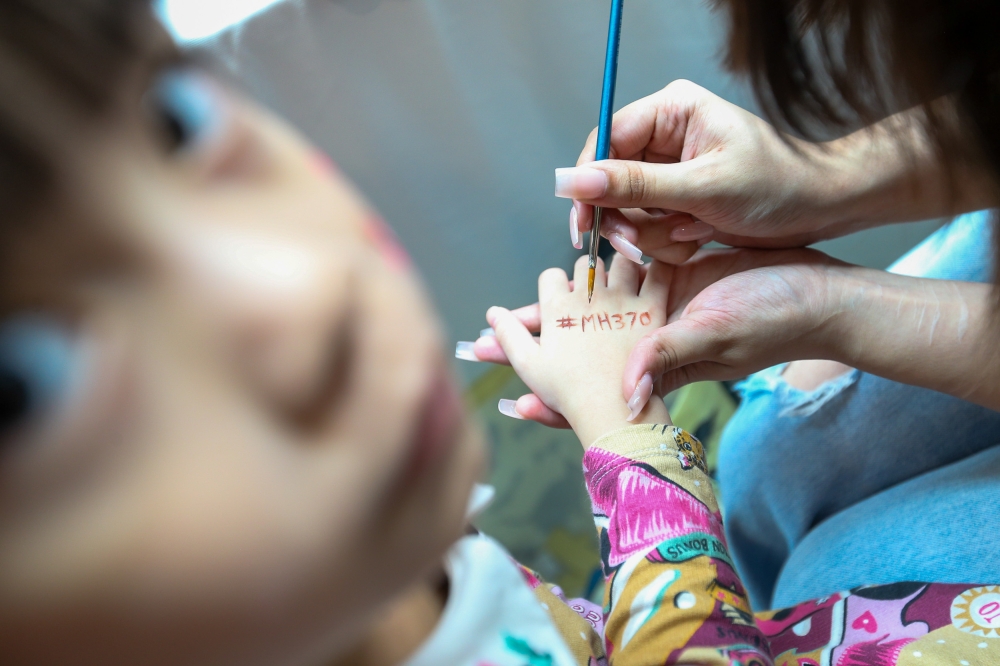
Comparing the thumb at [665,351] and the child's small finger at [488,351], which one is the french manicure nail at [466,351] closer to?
the child's small finger at [488,351]

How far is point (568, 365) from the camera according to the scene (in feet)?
2.07

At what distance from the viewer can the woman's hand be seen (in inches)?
23.7

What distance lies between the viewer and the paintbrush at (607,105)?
563mm

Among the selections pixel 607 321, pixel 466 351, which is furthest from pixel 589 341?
pixel 466 351

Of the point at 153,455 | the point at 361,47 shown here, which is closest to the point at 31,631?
the point at 153,455

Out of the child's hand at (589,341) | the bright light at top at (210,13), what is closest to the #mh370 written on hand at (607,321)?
the child's hand at (589,341)

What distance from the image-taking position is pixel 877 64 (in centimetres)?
52

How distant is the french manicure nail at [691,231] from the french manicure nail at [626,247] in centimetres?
5

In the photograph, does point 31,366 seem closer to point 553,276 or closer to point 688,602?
point 688,602

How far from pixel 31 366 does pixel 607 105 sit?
0.53 metres

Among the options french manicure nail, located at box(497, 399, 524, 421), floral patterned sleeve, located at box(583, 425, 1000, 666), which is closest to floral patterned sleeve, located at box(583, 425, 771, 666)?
floral patterned sleeve, located at box(583, 425, 1000, 666)

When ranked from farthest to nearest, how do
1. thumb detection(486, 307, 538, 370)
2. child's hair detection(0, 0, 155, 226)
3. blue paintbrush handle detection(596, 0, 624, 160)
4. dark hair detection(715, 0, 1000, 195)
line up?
thumb detection(486, 307, 538, 370), blue paintbrush handle detection(596, 0, 624, 160), dark hair detection(715, 0, 1000, 195), child's hair detection(0, 0, 155, 226)

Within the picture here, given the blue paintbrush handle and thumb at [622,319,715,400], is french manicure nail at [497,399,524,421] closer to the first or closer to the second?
thumb at [622,319,715,400]

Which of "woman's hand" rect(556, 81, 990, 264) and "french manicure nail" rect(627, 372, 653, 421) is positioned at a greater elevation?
"woman's hand" rect(556, 81, 990, 264)
